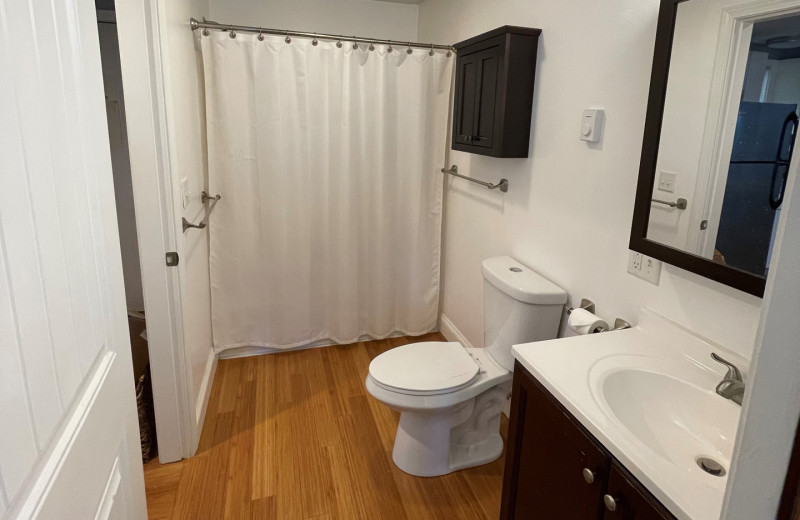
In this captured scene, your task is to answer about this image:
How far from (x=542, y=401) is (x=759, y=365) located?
32.2 inches

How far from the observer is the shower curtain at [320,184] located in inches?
99.9

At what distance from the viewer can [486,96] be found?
6.84ft

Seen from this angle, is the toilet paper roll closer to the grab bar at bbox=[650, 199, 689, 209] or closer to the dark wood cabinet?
the grab bar at bbox=[650, 199, 689, 209]

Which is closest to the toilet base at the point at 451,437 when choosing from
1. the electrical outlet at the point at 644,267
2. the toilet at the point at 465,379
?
the toilet at the point at 465,379

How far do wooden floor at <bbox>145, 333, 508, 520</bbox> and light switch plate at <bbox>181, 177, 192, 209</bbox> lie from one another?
3.41 feet

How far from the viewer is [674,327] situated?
137cm

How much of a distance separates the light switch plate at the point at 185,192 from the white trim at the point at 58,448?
4.12 ft

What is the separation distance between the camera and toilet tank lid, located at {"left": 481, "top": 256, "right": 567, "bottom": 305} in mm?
1782

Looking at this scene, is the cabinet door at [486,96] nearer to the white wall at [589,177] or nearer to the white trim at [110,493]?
the white wall at [589,177]

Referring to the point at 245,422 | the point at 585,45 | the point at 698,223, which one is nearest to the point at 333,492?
the point at 245,422

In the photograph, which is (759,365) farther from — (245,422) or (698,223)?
(245,422)

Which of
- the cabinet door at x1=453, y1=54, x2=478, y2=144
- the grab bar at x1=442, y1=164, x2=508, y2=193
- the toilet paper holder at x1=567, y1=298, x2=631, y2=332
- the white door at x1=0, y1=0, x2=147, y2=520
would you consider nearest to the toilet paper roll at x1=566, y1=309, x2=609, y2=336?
the toilet paper holder at x1=567, y1=298, x2=631, y2=332

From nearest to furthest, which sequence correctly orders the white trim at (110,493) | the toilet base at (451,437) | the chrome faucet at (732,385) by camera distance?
the white trim at (110,493), the chrome faucet at (732,385), the toilet base at (451,437)

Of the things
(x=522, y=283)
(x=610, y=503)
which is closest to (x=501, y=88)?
(x=522, y=283)
